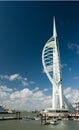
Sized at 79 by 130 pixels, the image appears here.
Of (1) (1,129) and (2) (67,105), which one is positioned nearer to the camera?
(1) (1,129)

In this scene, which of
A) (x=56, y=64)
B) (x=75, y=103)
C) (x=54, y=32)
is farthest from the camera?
(x=75, y=103)

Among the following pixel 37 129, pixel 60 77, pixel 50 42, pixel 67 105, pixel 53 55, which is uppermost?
pixel 50 42

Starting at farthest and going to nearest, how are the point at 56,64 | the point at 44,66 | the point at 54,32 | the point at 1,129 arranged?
the point at 54,32 < the point at 56,64 < the point at 44,66 < the point at 1,129

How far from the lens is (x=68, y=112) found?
109312 mm

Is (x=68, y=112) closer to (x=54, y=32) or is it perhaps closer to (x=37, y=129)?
(x=54, y=32)

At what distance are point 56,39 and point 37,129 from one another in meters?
70.8

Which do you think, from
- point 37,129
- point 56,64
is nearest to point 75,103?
point 56,64

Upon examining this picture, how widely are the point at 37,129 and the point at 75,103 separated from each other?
110 meters

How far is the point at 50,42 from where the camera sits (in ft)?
378

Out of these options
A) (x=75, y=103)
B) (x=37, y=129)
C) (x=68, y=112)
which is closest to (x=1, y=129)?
(x=37, y=129)

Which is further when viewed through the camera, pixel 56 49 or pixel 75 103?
pixel 75 103

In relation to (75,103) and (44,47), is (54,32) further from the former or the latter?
(75,103)

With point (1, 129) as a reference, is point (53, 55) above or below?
above

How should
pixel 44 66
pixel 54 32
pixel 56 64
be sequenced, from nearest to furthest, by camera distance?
pixel 44 66 → pixel 56 64 → pixel 54 32
